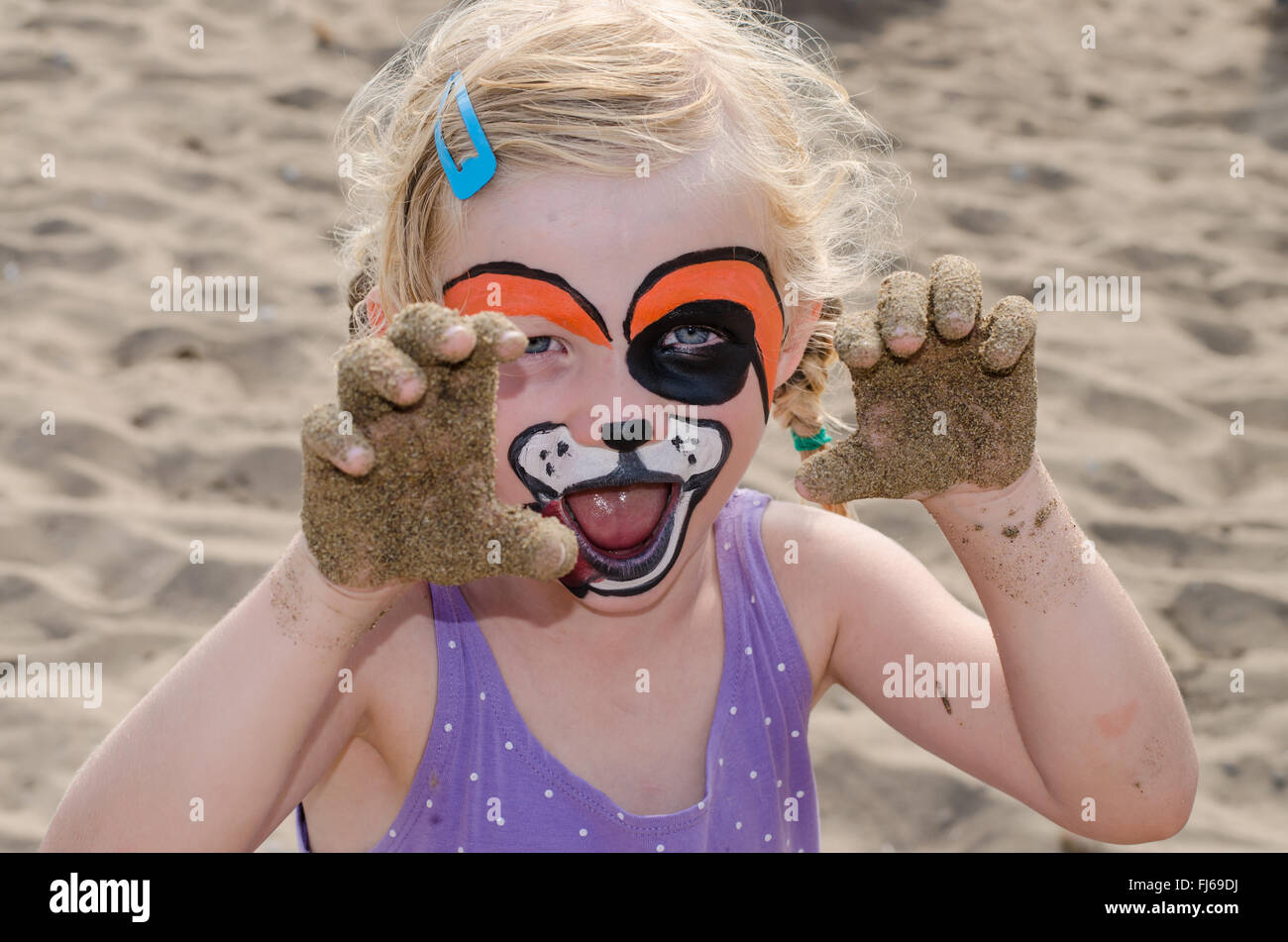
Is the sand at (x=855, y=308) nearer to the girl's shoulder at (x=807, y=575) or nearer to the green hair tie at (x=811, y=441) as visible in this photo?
the green hair tie at (x=811, y=441)

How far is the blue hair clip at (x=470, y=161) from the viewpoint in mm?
1462

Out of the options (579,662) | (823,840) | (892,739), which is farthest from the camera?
(892,739)

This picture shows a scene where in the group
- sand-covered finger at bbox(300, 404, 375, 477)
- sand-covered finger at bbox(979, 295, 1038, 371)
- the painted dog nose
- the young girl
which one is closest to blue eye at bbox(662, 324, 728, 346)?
the young girl

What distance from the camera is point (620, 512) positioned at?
1.56m

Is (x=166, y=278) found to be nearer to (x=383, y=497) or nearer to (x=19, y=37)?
(x=19, y=37)

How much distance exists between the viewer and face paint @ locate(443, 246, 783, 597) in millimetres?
1450

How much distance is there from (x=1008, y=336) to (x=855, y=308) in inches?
80.1

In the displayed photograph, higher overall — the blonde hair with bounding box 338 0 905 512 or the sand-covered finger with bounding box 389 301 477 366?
the blonde hair with bounding box 338 0 905 512

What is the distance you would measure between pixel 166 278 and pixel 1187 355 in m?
2.94

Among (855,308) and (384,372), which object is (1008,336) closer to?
(384,372)

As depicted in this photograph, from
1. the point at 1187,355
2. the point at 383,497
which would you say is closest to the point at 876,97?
the point at 1187,355

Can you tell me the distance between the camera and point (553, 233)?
143 centimetres

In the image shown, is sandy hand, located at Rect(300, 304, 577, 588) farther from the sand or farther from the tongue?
the sand

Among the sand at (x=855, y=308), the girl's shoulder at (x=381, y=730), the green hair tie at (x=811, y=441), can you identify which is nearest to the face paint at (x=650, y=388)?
the girl's shoulder at (x=381, y=730)
